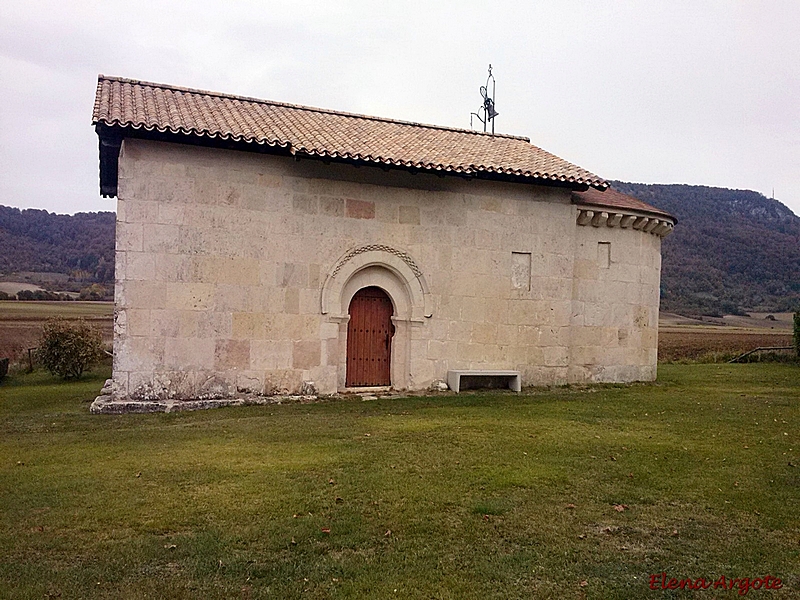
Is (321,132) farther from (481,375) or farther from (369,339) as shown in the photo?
(481,375)

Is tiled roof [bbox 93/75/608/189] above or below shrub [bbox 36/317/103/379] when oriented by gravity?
above

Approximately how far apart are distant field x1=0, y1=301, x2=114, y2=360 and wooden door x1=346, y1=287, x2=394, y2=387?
36.6 ft

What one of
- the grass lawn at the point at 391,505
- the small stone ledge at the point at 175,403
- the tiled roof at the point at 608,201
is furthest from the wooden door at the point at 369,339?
the tiled roof at the point at 608,201

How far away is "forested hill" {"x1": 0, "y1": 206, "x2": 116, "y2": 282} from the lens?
50.2 meters

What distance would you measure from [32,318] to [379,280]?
28082 mm

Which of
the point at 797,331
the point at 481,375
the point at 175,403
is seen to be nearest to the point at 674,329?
the point at 797,331

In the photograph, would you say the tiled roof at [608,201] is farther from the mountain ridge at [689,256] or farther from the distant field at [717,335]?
the mountain ridge at [689,256]

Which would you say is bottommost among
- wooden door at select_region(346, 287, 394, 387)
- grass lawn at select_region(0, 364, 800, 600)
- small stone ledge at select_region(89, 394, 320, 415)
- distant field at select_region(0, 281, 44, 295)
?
small stone ledge at select_region(89, 394, 320, 415)

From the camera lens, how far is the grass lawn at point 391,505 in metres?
4.09

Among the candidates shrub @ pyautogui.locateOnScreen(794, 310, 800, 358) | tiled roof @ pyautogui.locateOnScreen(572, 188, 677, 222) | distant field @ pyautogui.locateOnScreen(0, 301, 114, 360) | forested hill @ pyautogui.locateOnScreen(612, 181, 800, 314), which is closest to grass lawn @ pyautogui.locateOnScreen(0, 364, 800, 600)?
tiled roof @ pyautogui.locateOnScreen(572, 188, 677, 222)

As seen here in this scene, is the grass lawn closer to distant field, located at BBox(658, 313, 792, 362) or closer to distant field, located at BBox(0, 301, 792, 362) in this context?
distant field, located at BBox(0, 301, 792, 362)

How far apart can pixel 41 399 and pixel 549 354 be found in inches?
398

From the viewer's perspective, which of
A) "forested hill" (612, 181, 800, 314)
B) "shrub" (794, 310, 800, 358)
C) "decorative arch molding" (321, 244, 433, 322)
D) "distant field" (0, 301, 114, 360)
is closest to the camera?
"decorative arch molding" (321, 244, 433, 322)

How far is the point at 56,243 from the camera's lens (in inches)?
2093
